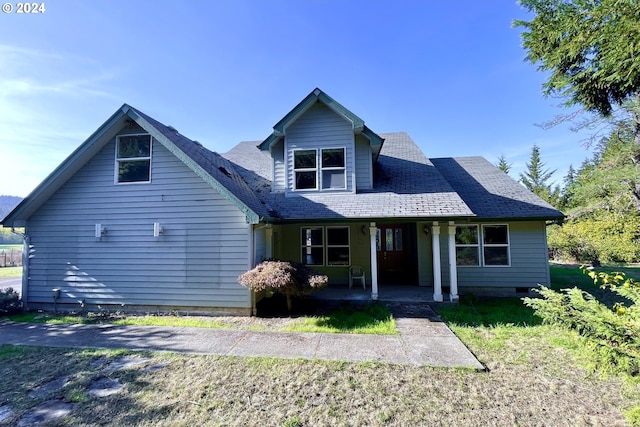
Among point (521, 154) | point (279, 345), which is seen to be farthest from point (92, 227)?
point (521, 154)

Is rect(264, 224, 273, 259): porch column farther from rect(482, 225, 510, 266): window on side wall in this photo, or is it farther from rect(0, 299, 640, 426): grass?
rect(482, 225, 510, 266): window on side wall

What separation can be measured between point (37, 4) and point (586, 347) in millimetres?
13281

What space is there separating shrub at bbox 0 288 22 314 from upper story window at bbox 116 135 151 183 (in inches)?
172

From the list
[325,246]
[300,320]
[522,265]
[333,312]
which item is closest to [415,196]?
[325,246]

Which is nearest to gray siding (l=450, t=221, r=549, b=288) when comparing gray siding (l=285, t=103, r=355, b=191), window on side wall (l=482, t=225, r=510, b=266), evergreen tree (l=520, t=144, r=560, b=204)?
window on side wall (l=482, t=225, r=510, b=266)

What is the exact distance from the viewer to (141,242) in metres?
7.67

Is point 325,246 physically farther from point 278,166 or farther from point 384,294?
point 278,166

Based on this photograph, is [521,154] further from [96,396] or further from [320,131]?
[96,396]

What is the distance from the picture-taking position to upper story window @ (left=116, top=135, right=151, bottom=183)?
7840 mm

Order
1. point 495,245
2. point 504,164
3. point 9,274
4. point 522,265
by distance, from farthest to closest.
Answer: point 504,164, point 9,274, point 495,245, point 522,265

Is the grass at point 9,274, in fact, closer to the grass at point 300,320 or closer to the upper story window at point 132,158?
the grass at point 300,320

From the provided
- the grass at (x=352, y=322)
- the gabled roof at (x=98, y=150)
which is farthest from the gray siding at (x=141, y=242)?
the grass at (x=352, y=322)

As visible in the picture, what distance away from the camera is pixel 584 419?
3.11m

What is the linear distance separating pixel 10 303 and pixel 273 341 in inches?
315
